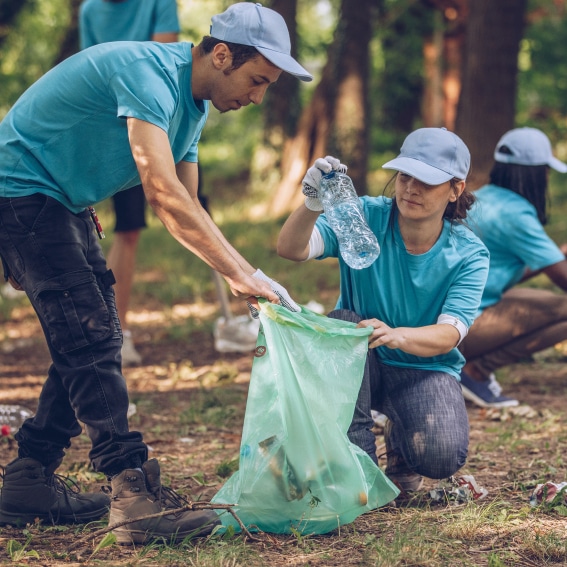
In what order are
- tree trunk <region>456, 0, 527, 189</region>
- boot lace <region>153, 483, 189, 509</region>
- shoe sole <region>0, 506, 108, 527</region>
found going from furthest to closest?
tree trunk <region>456, 0, 527, 189</region> → shoe sole <region>0, 506, 108, 527</region> → boot lace <region>153, 483, 189, 509</region>

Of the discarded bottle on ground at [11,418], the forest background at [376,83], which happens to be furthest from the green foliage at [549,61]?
the discarded bottle on ground at [11,418]

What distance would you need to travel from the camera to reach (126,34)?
5074mm

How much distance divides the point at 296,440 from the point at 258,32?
1251mm

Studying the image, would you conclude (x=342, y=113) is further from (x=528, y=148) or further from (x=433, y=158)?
(x=433, y=158)

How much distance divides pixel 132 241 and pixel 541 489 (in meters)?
2.78

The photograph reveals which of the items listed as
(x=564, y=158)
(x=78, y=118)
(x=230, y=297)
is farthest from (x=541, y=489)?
(x=564, y=158)

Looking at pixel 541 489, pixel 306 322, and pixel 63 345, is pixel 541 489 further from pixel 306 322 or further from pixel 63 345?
pixel 63 345

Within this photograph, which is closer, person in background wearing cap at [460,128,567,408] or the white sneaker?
person in background wearing cap at [460,128,567,408]

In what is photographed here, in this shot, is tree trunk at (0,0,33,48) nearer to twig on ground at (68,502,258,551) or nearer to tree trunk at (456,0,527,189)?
tree trunk at (456,0,527,189)

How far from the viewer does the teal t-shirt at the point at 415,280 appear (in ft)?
10.7

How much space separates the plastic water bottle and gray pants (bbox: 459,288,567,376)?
163 cm

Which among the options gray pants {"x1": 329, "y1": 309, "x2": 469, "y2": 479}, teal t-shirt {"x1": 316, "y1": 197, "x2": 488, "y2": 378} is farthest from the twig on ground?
teal t-shirt {"x1": 316, "y1": 197, "x2": 488, "y2": 378}

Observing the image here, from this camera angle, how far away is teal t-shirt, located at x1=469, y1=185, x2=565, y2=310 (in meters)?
4.54

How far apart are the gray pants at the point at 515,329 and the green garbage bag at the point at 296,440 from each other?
1966 millimetres
